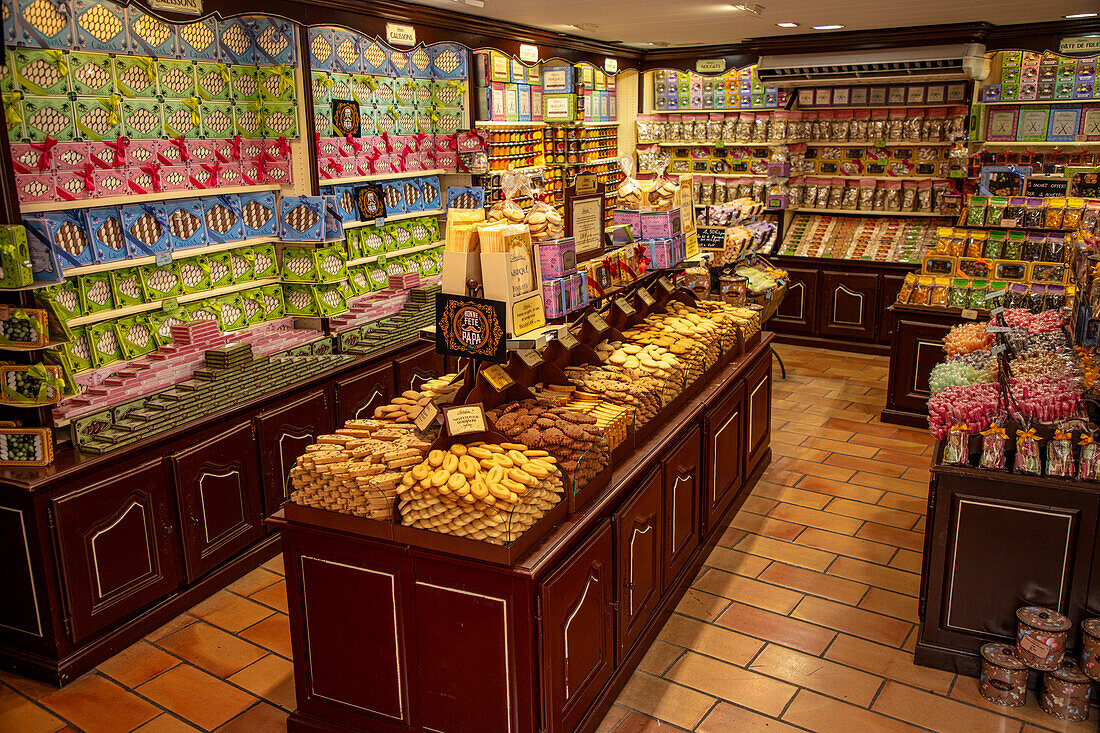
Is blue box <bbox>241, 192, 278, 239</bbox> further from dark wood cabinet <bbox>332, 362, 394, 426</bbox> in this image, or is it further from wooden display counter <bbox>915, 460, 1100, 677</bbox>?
wooden display counter <bbox>915, 460, 1100, 677</bbox>

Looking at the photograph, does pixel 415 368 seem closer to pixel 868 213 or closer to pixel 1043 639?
pixel 1043 639

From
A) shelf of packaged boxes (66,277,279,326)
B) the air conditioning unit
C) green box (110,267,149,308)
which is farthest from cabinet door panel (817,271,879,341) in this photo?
green box (110,267,149,308)

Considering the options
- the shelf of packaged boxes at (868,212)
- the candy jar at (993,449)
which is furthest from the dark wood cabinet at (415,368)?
the shelf of packaged boxes at (868,212)

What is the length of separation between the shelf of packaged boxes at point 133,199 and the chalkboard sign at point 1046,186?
5.68m

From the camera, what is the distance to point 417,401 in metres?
3.56

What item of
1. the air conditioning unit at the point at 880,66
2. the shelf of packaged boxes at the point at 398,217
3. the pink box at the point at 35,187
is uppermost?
the air conditioning unit at the point at 880,66

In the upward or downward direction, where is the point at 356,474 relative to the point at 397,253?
downward

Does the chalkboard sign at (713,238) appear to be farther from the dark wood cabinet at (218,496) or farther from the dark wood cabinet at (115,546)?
the dark wood cabinet at (115,546)

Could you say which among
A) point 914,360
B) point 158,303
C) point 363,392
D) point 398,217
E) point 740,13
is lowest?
point 914,360

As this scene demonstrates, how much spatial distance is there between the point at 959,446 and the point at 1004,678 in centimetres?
96

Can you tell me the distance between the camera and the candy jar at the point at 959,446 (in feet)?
11.6

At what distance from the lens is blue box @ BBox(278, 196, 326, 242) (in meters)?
5.27

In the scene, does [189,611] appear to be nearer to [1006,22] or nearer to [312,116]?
[312,116]

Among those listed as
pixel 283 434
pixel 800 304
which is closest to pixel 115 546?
pixel 283 434
